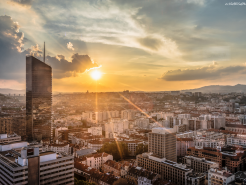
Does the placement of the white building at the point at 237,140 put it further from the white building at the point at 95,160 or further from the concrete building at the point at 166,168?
the white building at the point at 95,160

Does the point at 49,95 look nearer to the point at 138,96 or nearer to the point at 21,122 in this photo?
the point at 21,122

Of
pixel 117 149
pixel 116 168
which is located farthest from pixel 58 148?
pixel 116 168

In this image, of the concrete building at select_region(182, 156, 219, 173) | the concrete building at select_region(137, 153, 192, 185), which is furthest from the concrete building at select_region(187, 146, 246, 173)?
the concrete building at select_region(137, 153, 192, 185)

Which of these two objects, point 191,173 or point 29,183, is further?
point 191,173

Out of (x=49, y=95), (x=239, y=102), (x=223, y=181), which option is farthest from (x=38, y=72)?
(x=239, y=102)

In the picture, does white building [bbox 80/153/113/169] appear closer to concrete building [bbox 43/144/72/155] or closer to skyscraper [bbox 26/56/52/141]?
concrete building [bbox 43/144/72/155]

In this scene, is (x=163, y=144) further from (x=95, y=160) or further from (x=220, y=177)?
(x=95, y=160)
